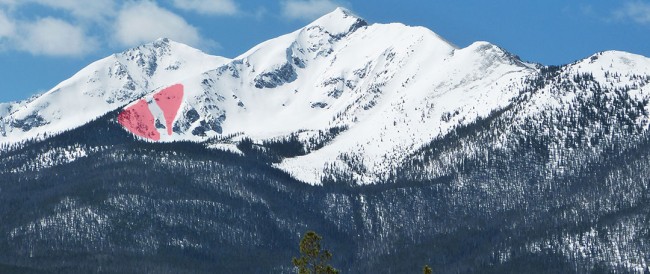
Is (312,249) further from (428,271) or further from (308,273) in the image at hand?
(428,271)

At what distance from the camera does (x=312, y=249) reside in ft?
443

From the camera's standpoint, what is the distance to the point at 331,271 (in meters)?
134

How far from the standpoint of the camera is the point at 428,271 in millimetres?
135875

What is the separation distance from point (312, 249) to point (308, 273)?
9.08 ft

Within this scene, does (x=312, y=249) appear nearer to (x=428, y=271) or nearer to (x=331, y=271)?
(x=331, y=271)

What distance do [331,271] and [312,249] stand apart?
291 cm

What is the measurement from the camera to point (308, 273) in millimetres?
136250

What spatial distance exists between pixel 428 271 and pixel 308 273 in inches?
445

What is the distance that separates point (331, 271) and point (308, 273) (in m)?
3.43

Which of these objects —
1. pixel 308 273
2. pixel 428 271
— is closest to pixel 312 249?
pixel 308 273
